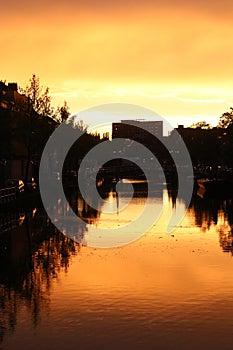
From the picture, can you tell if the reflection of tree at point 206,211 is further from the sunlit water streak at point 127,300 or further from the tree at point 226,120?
the tree at point 226,120

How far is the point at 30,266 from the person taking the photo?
29.4 m

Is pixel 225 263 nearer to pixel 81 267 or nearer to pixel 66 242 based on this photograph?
pixel 81 267

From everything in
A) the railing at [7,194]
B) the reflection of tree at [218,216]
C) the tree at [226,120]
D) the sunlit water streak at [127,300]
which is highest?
the tree at [226,120]

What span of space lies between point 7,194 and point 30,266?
2943 cm

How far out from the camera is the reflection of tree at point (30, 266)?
21781 mm

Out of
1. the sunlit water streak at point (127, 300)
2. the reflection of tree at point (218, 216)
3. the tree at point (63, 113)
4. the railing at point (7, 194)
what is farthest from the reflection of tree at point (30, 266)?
the tree at point (63, 113)

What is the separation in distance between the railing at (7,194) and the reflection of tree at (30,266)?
32.2 ft

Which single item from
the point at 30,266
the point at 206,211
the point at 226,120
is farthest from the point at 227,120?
the point at 30,266

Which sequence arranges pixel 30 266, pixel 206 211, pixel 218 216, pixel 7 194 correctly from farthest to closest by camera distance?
pixel 206 211 < pixel 7 194 < pixel 218 216 < pixel 30 266

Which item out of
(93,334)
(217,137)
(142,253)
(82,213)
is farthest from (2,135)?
(217,137)

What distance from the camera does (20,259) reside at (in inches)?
1236

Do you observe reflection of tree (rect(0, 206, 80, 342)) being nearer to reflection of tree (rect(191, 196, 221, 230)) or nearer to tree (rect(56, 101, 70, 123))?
reflection of tree (rect(191, 196, 221, 230))

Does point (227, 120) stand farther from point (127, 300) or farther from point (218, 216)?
point (127, 300)

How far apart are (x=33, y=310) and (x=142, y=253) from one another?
12637 mm
